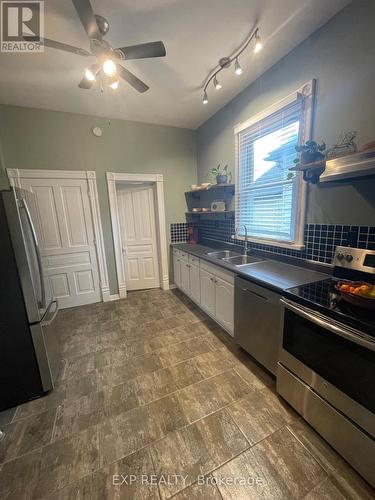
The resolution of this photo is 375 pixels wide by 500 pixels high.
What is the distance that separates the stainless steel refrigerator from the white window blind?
7.93 ft

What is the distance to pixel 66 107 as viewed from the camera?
2.96 m

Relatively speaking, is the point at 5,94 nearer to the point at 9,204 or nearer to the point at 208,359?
the point at 9,204

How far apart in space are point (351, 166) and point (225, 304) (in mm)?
1716

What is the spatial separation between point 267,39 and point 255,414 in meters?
3.19

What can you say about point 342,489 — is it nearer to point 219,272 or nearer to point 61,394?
point 219,272

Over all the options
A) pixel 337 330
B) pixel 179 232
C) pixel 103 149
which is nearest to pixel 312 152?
pixel 337 330

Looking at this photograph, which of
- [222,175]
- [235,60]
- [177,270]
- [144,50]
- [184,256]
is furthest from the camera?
[177,270]

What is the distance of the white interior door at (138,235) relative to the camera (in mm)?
3830

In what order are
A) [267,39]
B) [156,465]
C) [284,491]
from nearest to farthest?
[284,491], [156,465], [267,39]

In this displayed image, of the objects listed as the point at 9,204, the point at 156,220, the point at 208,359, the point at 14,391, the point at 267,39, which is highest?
the point at 267,39

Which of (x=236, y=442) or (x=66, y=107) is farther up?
(x=66, y=107)

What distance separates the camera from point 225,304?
242 cm

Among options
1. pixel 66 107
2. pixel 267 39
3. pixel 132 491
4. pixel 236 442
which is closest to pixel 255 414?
pixel 236 442

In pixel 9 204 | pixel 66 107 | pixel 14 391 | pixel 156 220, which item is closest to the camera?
pixel 9 204
